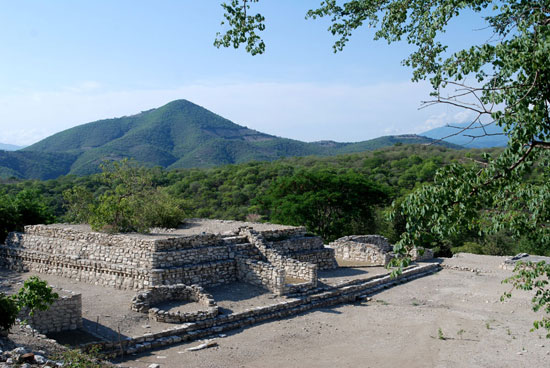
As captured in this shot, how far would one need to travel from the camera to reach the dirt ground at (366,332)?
30.9ft

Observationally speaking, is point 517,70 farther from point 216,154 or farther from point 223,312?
point 216,154

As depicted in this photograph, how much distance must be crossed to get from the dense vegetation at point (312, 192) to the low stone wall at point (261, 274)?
4.55 meters

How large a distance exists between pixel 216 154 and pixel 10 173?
35.9m

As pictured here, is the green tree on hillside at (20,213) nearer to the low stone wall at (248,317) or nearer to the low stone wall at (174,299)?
the low stone wall at (174,299)

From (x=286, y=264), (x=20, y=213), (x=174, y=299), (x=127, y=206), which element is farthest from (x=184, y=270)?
(x=20, y=213)

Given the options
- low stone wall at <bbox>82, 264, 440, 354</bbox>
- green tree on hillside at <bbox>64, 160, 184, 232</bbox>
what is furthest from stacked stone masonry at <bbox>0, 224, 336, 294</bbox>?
green tree on hillside at <bbox>64, 160, 184, 232</bbox>

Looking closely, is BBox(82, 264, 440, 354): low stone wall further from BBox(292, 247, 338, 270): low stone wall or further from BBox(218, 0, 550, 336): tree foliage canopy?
BBox(218, 0, 550, 336): tree foliage canopy

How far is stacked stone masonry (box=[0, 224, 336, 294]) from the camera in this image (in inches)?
508

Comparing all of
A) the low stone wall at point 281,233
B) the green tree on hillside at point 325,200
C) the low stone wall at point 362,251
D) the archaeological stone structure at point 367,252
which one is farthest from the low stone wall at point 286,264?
the green tree on hillside at point 325,200

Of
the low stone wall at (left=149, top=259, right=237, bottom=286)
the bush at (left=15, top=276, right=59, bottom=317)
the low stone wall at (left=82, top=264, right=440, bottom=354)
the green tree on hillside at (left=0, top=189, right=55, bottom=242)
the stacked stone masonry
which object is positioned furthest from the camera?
the green tree on hillside at (left=0, top=189, right=55, bottom=242)

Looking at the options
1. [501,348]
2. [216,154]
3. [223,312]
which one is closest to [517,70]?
[501,348]

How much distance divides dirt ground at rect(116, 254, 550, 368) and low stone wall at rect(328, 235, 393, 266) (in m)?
3.16

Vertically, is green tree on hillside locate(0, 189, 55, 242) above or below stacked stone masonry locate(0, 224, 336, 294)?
above

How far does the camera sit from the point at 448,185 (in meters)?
5.09
